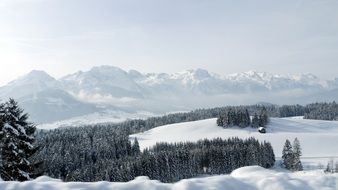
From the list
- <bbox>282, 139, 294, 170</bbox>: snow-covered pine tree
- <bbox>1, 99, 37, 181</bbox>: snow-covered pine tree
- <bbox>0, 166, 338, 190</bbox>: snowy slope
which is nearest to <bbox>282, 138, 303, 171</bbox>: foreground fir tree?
<bbox>282, 139, 294, 170</bbox>: snow-covered pine tree

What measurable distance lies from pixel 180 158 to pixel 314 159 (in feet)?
209

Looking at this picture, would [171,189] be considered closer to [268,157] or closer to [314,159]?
[268,157]

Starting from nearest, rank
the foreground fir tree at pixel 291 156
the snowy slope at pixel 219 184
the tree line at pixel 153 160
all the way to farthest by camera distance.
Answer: the snowy slope at pixel 219 184 < the tree line at pixel 153 160 < the foreground fir tree at pixel 291 156

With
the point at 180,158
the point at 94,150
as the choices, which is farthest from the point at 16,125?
the point at 94,150

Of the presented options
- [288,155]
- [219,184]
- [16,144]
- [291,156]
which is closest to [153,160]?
[291,156]

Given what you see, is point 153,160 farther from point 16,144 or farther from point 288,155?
point 16,144

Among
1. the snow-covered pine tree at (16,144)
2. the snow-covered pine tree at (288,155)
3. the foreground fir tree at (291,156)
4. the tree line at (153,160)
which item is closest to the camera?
the snow-covered pine tree at (16,144)

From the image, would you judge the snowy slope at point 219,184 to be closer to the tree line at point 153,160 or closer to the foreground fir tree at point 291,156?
the tree line at point 153,160

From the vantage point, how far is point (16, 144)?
2864cm

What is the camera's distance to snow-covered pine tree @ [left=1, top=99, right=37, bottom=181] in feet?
92.6

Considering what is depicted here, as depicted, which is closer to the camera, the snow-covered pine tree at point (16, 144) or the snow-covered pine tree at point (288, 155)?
the snow-covered pine tree at point (16, 144)

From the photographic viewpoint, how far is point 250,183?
1552cm

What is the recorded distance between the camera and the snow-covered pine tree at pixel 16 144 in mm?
28234

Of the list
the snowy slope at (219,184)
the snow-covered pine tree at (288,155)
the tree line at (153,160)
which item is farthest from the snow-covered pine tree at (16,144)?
the snow-covered pine tree at (288,155)
